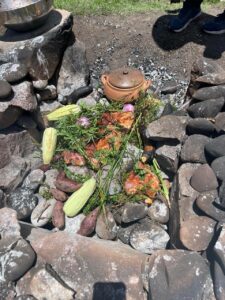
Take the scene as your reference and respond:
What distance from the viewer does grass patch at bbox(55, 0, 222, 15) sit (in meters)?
6.23

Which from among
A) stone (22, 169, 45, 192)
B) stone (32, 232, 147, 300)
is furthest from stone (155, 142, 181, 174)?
stone (22, 169, 45, 192)

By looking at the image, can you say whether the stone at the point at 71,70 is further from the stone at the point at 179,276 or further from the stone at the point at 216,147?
the stone at the point at 179,276

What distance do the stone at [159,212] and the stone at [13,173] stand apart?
150cm

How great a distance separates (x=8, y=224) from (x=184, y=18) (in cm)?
384

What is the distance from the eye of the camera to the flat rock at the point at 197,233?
10.4 feet

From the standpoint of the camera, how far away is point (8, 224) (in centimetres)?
355

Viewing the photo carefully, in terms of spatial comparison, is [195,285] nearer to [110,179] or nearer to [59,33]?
[110,179]

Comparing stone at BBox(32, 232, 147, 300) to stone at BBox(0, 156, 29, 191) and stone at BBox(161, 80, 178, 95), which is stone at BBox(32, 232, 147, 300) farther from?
stone at BBox(161, 80, 178, 95)

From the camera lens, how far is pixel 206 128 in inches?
155

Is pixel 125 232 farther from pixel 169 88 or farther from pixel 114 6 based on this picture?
pixel 114 6

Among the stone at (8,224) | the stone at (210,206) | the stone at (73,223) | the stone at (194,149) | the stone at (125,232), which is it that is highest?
the stone at (194,149)

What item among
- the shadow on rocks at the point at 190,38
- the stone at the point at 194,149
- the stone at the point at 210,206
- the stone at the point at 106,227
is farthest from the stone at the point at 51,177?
the shadow on rocks at the point at 190,38

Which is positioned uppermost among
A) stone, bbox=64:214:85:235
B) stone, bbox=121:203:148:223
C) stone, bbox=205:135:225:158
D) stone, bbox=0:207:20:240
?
stone, bbox=205:135:225:158

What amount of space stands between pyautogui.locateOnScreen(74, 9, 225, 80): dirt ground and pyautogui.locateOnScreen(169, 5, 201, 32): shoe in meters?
0.09
